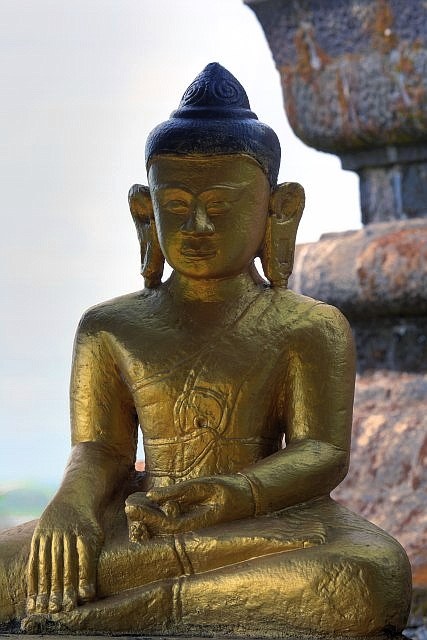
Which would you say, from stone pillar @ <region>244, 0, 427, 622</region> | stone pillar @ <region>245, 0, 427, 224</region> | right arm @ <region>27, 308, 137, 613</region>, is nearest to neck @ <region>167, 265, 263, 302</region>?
right arm @ <region>27, 308, 137, 613</region>

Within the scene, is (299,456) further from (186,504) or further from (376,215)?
(376,215)

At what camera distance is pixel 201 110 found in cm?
366

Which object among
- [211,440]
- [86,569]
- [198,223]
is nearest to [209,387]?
[211,440]

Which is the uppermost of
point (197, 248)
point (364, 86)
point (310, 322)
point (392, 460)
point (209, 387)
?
point (364, 86)

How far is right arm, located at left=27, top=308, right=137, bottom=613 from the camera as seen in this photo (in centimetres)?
339

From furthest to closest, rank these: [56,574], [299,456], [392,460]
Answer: [392,460], [299,456], [56,574]

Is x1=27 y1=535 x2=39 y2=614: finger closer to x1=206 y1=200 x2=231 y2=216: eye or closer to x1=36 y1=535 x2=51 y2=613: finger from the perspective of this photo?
x1=36 y1=535 x2=51 y2=613: finger

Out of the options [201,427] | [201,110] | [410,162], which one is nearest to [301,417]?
[201,427]

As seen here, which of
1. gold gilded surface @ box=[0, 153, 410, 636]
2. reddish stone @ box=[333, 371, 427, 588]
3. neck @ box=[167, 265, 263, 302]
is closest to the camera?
gold gilded surface @ box=[0, 153, 410, 636]

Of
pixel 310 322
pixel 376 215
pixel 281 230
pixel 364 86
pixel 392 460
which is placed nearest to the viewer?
pixel 310 322

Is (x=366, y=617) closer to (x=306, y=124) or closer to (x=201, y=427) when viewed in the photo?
(x=201, y=427)

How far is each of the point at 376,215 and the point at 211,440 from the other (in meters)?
1.89

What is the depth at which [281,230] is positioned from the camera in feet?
12.3

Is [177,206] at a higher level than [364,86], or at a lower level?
lower
